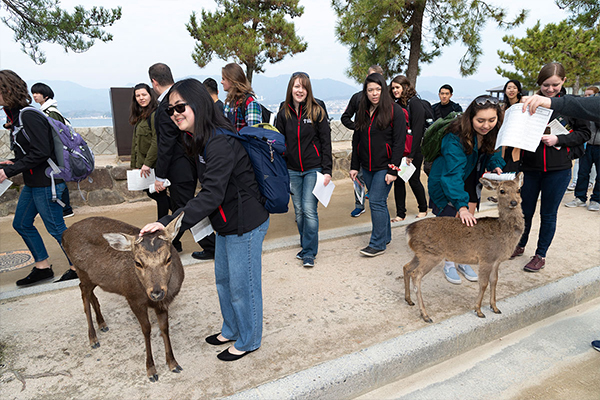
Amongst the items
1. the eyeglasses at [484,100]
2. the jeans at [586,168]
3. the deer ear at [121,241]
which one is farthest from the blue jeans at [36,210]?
the jeans at [586,168]

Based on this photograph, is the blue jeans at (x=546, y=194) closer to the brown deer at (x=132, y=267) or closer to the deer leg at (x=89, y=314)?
the brown deer at (x=132, y=267)

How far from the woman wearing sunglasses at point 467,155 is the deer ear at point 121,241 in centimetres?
287

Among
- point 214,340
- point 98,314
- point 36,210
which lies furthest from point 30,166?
point 214,340

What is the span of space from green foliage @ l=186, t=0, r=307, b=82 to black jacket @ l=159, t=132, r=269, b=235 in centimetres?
1202

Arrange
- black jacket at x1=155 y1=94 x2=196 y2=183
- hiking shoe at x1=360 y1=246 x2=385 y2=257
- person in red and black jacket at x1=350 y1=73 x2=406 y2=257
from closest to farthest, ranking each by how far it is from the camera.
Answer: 1. black jacket at x1=155 y1=94 x2=196 y2=183
2. person in red and black jacket at x1=350 y1=73 x2=406 y2=257
3. hiking shoe at x1=360 y1=246 x2=385 y2=257

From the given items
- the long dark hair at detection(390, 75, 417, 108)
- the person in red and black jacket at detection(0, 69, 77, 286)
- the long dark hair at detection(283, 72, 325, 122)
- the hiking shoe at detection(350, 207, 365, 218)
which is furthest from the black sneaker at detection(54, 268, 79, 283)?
the long dark hair at detection(390, 75, 417, 108)

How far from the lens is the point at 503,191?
3.66m

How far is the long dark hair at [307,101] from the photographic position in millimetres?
4504

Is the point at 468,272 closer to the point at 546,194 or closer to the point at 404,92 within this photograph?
the point at 546,194

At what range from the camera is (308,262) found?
15.2 feet

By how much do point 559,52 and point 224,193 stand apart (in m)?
28.5

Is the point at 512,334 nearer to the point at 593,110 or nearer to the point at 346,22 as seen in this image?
the point at 593,110

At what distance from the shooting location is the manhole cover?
202 inches

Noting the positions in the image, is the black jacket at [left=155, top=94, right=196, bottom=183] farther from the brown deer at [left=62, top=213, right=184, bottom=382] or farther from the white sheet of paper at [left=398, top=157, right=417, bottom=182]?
the white sheet of paper at [left=398, top=157, right=417, bottom=182]
